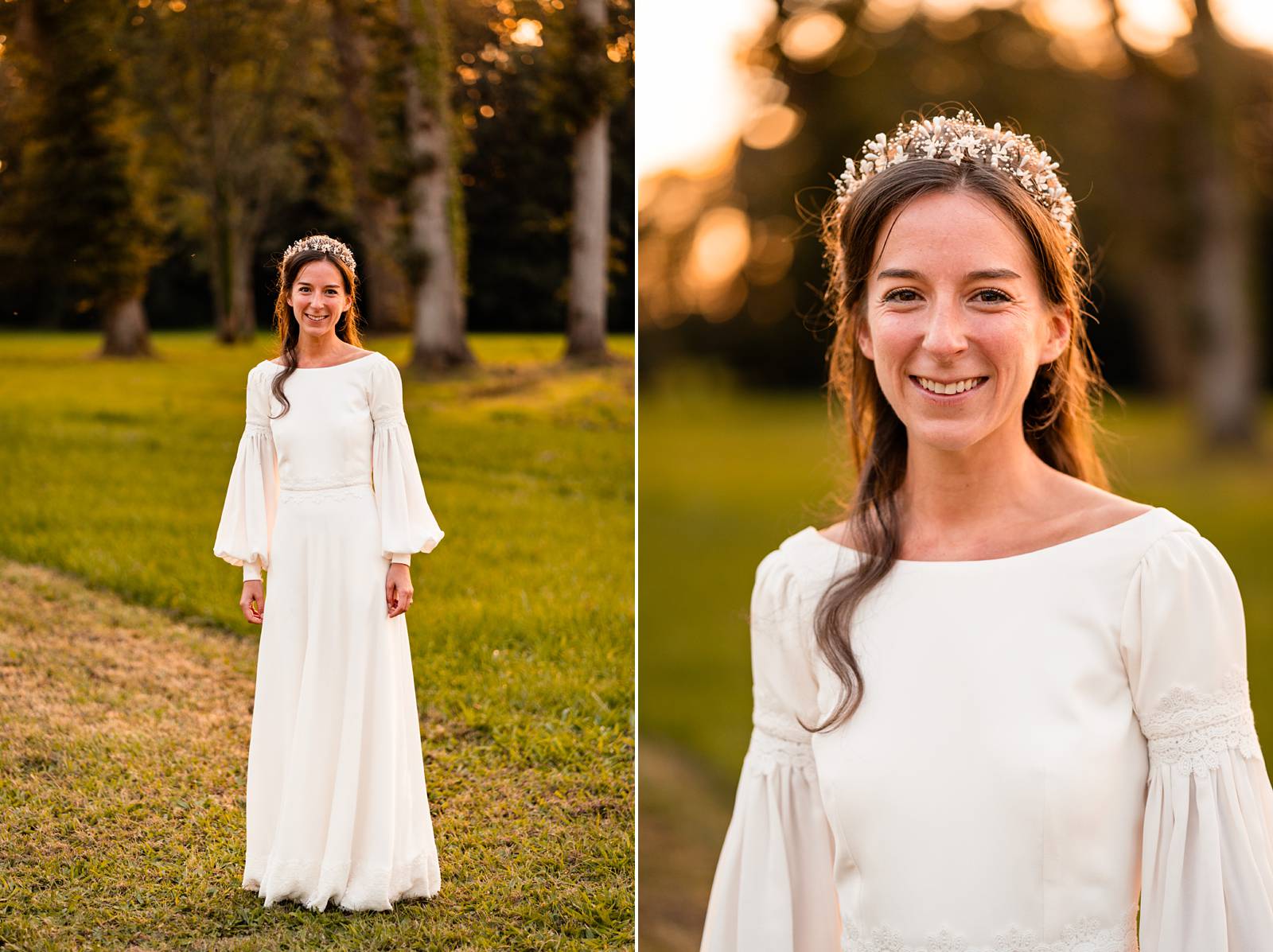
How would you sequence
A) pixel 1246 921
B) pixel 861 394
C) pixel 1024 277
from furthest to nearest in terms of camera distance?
1. pixel 861 394
2. pixel 1024 277
3. pixel 1246 921

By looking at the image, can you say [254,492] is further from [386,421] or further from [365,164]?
[365,164]

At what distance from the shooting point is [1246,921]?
1.43m

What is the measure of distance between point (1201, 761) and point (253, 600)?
1.60m

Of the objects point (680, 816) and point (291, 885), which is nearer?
point (291, 885)

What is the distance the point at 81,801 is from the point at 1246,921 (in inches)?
85.5

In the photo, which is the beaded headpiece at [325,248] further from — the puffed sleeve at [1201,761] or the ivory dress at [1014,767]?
the puffed sleeve at [1201,761]

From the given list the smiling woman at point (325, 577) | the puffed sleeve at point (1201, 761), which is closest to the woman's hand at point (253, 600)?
the smiling woman at point (325, 577)

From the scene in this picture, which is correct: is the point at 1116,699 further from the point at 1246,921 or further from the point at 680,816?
the point at 680,816

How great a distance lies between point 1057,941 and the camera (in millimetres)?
1544

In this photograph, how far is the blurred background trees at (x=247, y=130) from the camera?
9.71ft

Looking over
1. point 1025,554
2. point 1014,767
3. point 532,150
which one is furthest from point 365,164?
point 1014,767

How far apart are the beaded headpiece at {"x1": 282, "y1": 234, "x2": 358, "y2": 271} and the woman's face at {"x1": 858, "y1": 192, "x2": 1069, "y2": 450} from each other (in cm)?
112

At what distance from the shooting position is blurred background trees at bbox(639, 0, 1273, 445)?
9.98 metres

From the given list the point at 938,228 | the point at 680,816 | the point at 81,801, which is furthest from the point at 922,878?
the point at 680,816
